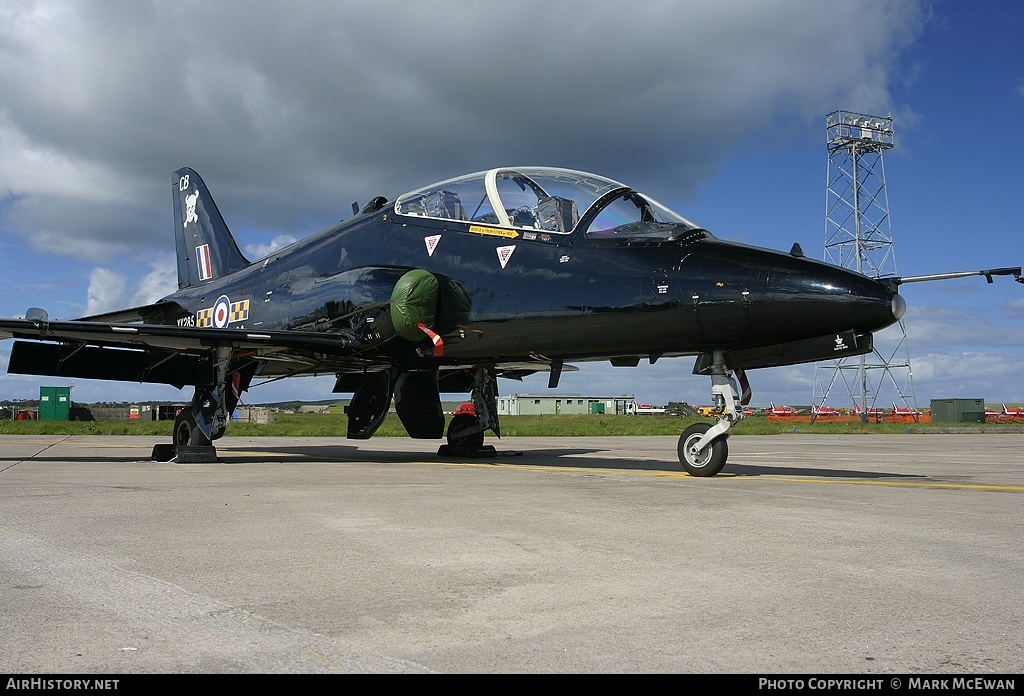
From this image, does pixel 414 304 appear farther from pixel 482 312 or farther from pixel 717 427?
pixel 717 427

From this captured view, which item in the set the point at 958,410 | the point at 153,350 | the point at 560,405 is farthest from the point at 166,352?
the point at 560,405

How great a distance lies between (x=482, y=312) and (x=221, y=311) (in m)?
7.65

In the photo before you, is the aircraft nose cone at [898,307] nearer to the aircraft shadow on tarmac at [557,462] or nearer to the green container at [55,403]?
the aircraft shadow on tarmac at [557,462]

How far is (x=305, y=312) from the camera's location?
14.0 m

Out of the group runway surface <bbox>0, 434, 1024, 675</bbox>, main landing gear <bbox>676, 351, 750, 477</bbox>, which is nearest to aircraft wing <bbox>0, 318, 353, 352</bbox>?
runway surface <bbox>0, 434, 1024, 675</bbox>

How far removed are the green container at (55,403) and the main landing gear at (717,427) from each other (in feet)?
182

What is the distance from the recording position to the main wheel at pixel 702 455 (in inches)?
381

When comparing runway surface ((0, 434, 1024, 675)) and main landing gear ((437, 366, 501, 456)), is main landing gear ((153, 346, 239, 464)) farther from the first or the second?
runway surface ((0, 434, 1024, 675))

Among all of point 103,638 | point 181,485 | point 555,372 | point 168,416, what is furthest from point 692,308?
point 168,416

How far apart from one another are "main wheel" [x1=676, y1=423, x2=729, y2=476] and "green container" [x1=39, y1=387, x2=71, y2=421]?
55335 millimetres

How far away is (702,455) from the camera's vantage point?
981 centimetres

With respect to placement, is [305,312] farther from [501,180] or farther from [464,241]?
[501,180]

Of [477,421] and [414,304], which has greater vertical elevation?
[414,304]

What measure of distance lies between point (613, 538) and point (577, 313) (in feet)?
17.1
